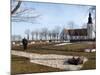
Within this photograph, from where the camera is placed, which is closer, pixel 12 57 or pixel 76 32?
pixel 12 57

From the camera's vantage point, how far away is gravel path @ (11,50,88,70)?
2.40 metres

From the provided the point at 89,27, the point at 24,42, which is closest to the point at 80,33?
the point at 89,27

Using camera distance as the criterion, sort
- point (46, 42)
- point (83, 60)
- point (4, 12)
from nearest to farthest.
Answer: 1. point (4, 12)
2. point (46, 42)
3. point (83, 60)

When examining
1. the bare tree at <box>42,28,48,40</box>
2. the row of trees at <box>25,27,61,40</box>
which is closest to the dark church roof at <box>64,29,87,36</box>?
the row of trees at <box>25,27,61,40</box>

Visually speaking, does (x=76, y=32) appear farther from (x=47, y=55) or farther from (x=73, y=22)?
(x=47, y=55)

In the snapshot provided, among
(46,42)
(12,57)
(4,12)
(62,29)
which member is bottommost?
(12,57)

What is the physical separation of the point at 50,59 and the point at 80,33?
537 millimetres

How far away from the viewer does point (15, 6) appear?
235cm

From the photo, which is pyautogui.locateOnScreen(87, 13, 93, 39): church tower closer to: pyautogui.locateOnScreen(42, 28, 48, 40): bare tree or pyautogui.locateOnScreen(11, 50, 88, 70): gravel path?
pyautogui.locateOnScreen(11, 50, 88, 70): gravel path

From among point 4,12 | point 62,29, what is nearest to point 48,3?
point 62,29

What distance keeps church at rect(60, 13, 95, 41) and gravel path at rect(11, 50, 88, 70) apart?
0.85ft

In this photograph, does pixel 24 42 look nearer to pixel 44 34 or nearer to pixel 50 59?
pixel 44 34

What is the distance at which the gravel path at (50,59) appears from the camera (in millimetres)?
2404

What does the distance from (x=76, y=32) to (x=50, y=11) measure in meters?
0.45
